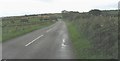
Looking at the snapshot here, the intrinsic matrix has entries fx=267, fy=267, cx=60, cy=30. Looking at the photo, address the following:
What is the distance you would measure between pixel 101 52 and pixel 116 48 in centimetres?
207

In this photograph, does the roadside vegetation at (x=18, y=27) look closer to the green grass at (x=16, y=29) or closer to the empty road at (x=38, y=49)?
the green grass at (x=16, y=29)


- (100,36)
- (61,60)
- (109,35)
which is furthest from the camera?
(100,36)

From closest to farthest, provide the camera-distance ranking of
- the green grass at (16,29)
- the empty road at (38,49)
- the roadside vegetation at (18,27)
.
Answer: the empty road at (38,49) → the green grass at (16,29) → the roadside vegetation at (18,27)

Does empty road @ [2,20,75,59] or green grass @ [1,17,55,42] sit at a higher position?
empty road @ [2,20,75,59]

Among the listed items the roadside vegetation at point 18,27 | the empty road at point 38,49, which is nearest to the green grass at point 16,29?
the roadside vegetation at point 18,27

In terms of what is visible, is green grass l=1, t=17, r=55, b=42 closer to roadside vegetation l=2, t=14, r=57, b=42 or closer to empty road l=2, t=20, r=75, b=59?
roadside vegetation l=2, t=14, r=57, b=42

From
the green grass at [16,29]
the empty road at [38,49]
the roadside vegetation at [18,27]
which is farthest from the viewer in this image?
the roadside vegetation at [18,27]

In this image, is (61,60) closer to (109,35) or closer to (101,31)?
(109,35)

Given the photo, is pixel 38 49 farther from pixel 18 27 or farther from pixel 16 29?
pixel 18 27

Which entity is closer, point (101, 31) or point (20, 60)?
point (20, 60)

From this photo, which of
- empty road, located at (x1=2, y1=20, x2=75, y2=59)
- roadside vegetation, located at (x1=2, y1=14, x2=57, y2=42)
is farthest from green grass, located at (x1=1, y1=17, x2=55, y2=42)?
empty road, located at (x1=2, y1=20, x2=75, y2=59)

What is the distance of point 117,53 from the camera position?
11.8 metres

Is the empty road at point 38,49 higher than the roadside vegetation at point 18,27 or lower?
higher

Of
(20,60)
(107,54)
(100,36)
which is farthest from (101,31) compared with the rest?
(20,60)
